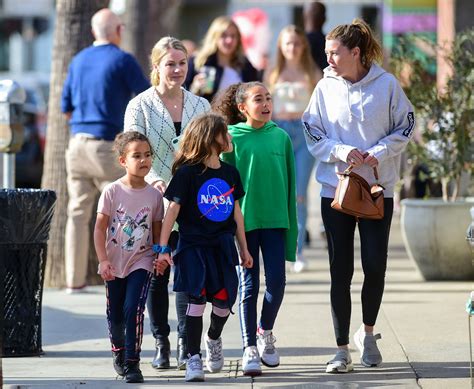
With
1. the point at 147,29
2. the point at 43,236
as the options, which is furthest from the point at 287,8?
the point at 43,236

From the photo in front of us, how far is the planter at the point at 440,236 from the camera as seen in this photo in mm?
10000

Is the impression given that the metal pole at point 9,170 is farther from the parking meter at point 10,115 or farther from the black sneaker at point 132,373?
the black sneaker at point 132,373

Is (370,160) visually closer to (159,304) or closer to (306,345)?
(159,304)

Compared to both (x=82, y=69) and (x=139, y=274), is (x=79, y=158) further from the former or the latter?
(x=139, y=274)

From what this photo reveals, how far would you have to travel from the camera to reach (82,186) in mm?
9758

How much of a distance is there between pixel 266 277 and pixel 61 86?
4.38 meters

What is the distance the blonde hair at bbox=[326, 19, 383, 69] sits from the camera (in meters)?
6.83

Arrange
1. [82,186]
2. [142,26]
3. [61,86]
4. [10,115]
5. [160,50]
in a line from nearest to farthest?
[160,50]
[10,115]
[82,186]
[61,86]
[142,26]

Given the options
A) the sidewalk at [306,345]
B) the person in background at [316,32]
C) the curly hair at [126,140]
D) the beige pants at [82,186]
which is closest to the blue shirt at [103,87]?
the beige pants at [82,186]

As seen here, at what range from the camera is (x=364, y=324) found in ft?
22.8

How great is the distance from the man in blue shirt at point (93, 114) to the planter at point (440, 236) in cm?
238

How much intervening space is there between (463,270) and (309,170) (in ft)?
5.77

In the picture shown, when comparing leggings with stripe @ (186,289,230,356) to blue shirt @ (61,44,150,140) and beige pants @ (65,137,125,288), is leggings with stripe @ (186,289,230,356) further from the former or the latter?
blue shirt @ (61,44,150,140)

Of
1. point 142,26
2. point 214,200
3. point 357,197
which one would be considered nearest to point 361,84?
point 357,197
